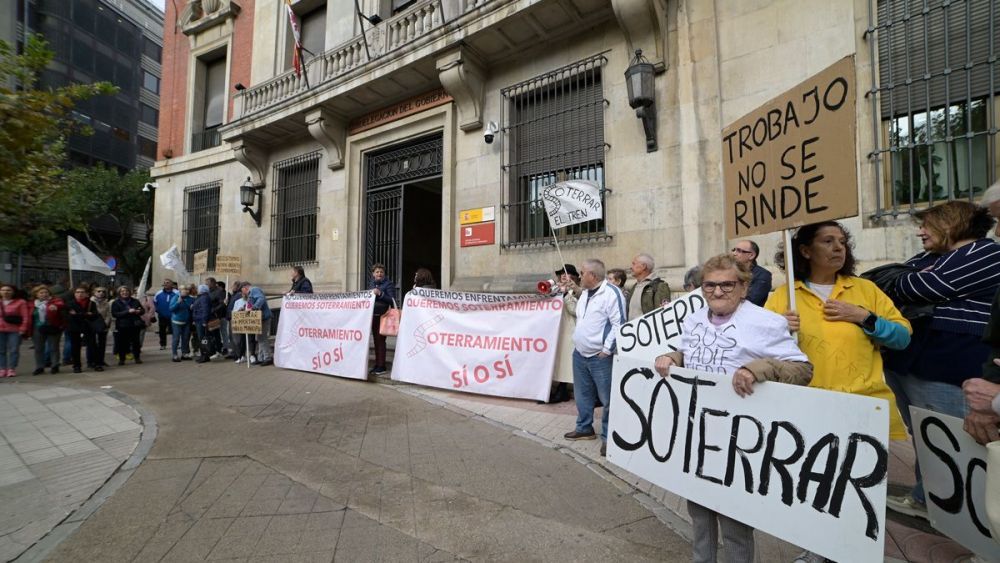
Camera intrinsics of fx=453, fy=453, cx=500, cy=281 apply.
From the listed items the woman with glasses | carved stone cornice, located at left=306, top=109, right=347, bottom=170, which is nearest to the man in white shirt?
the woman with glasses

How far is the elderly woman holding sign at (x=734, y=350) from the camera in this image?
191cm

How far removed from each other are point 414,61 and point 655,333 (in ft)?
25.5

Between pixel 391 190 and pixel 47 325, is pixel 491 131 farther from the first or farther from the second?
pixel 47 325

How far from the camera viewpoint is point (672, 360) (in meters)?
2.26

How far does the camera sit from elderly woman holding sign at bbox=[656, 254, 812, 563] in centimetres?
191

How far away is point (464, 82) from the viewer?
337 inches

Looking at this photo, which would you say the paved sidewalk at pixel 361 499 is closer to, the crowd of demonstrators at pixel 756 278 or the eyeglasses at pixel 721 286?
the eyeglasses at pixel 721 286

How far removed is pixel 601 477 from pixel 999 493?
2437 millimetres

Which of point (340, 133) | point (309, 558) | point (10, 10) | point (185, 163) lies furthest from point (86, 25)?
point (309, 558)

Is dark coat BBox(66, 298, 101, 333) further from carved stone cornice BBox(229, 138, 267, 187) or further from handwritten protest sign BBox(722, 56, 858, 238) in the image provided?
handwritten protest sign BBox(722, 56, 858, 238)

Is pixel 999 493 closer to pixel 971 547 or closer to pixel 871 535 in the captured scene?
pixel 871 535

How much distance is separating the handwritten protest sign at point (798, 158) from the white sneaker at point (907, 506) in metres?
2.00

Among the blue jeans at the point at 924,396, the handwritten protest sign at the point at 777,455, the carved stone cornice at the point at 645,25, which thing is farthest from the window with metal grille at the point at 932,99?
the handwritten protest sign at the point at 777,455

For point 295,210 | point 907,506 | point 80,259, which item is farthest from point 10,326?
point 907,506
